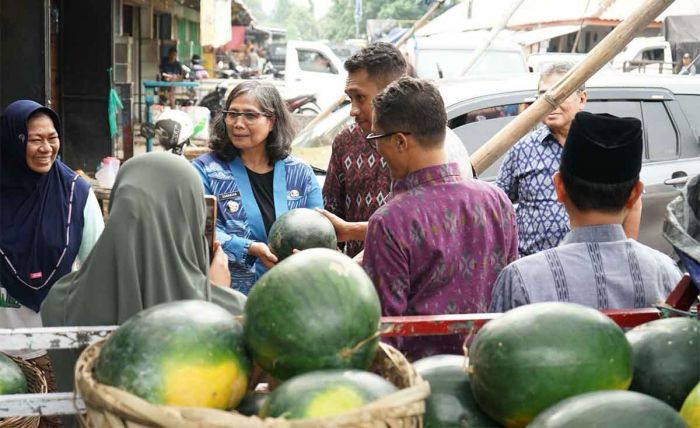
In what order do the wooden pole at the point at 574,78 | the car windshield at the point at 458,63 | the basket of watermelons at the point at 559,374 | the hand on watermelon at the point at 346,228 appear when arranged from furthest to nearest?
1. the car windshield at the point at 458,63
2. the hand on watermelon at the point at 346,228
3. the wooden pole at the point at 574,78
4. the basket of watermelons at the point at 559,374

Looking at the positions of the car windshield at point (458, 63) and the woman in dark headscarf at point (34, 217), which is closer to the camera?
the woman in dark headscarf at point (34, 217)

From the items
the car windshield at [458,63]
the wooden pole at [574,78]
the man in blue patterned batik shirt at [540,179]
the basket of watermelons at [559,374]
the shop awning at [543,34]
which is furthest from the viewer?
the shop awning at [543,34]

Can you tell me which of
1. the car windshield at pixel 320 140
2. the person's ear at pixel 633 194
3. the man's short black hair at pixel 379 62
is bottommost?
the car windshield at pixel 320 140

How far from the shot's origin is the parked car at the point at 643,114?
724 centimetres

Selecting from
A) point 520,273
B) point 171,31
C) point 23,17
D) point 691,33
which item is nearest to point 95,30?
point 23,17

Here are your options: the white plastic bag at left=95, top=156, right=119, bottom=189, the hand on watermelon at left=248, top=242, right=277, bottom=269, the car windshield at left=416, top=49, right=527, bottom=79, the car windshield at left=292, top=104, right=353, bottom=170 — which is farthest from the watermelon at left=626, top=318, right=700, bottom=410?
the car windshield at left=416, top=49, right=527, bottom=79

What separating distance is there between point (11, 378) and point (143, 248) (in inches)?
56.6

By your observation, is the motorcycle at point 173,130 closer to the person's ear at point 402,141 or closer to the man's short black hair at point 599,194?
the person's ear at point 402,141

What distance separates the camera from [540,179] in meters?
5.31

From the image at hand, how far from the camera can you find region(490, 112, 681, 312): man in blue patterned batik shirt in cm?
277

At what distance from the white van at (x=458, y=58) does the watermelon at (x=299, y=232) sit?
10264mm

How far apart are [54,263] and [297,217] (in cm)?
130

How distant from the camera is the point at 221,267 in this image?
3.55 metres

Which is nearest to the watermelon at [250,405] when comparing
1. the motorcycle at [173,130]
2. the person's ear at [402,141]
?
the person's ear at [402,141]
